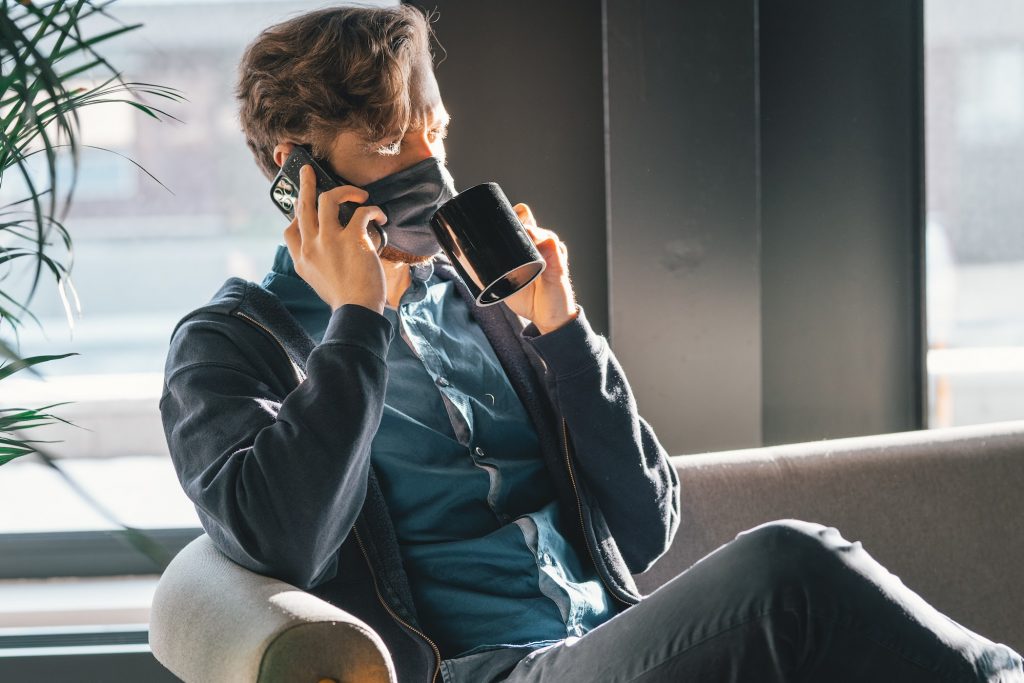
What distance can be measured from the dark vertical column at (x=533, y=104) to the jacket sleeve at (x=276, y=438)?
0.84 m

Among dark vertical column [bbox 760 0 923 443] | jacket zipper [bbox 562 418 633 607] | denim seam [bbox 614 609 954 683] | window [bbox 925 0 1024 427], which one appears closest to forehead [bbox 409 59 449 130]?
jacket zipper [bbox 562 418 633 607]

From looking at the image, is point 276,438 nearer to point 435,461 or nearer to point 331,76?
point 435,461

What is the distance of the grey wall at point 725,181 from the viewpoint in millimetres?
1861

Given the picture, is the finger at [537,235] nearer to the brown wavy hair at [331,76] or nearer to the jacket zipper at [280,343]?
the brown wavy hair at [331,76]

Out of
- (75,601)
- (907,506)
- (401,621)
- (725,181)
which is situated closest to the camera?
(401,621)

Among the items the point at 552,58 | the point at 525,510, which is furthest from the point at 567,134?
the point at 525,510

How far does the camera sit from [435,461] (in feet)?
4.36

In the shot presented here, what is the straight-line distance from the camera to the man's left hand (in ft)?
4.38

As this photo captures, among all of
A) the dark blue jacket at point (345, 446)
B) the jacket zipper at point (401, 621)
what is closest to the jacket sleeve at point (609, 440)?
the dark blue jacket at point (345, 446)

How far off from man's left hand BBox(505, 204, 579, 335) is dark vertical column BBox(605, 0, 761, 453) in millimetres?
557

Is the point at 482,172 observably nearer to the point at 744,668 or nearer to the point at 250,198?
the point at 250,198

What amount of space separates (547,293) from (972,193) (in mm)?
1336

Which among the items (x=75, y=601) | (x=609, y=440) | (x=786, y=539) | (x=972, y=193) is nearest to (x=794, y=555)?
(x=786, y=539)

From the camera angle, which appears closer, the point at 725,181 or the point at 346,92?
the point at 346,92
